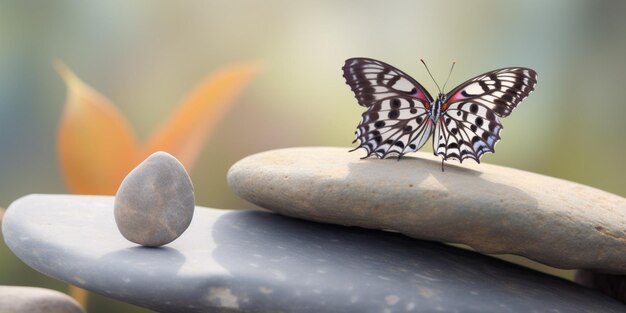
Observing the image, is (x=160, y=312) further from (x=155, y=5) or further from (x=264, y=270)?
(x=155, y=5)

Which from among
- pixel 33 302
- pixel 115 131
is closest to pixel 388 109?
pixel 33 302

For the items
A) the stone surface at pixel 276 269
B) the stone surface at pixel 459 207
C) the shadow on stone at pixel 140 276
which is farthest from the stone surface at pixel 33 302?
the stone surface at pixel 459 207

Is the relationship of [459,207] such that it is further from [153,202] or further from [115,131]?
[115,131]

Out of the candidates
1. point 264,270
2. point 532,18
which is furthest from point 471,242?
point 532,18

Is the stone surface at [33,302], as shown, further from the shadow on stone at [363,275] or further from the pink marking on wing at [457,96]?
the pink marking on wing at [457,96]

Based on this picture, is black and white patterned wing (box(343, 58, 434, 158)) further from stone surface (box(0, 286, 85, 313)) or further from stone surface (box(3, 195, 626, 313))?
stone surface (box(0, 286, 85, 313))

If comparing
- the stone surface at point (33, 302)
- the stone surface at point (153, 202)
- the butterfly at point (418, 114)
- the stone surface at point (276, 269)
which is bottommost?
the stone surface at point (33, 302)
